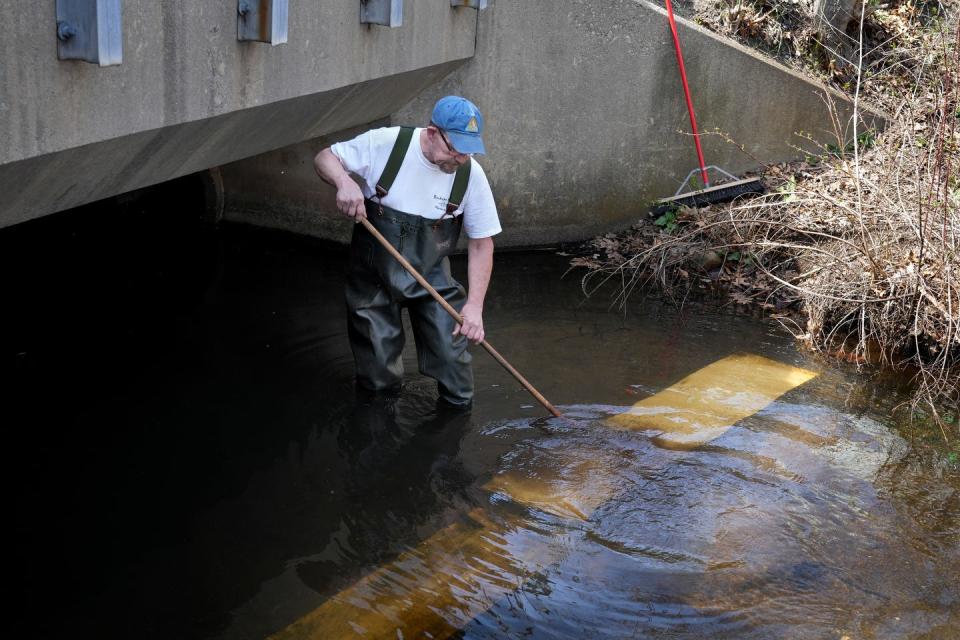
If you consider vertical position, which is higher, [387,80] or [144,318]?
[387,80]

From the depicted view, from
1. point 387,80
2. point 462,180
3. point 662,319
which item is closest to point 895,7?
point 662,319

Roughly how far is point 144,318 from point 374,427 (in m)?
2.52

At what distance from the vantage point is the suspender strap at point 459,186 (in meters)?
5.19

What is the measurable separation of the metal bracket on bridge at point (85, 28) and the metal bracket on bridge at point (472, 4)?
15.1ft

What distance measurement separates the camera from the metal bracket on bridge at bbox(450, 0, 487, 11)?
775 centimetres

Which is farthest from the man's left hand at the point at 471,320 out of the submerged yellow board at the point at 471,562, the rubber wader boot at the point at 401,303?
the submerged yellow board at the point at 471,562

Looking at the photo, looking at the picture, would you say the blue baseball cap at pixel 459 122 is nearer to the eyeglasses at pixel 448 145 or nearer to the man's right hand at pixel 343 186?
the eyeglasses at pixel 448 145

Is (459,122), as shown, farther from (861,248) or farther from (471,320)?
(861,248)

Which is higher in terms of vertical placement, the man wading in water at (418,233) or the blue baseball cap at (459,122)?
the blue baseball cap at (459,122)

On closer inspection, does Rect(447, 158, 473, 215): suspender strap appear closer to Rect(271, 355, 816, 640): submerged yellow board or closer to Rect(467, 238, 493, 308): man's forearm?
Rect(467, 238, 493, 308): man's forearm

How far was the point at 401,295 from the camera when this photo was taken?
547cm

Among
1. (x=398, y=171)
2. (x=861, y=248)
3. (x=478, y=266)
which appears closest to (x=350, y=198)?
(x=398, y=171)

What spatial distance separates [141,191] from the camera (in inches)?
369

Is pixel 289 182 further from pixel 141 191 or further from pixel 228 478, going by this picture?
pixel 228 478
